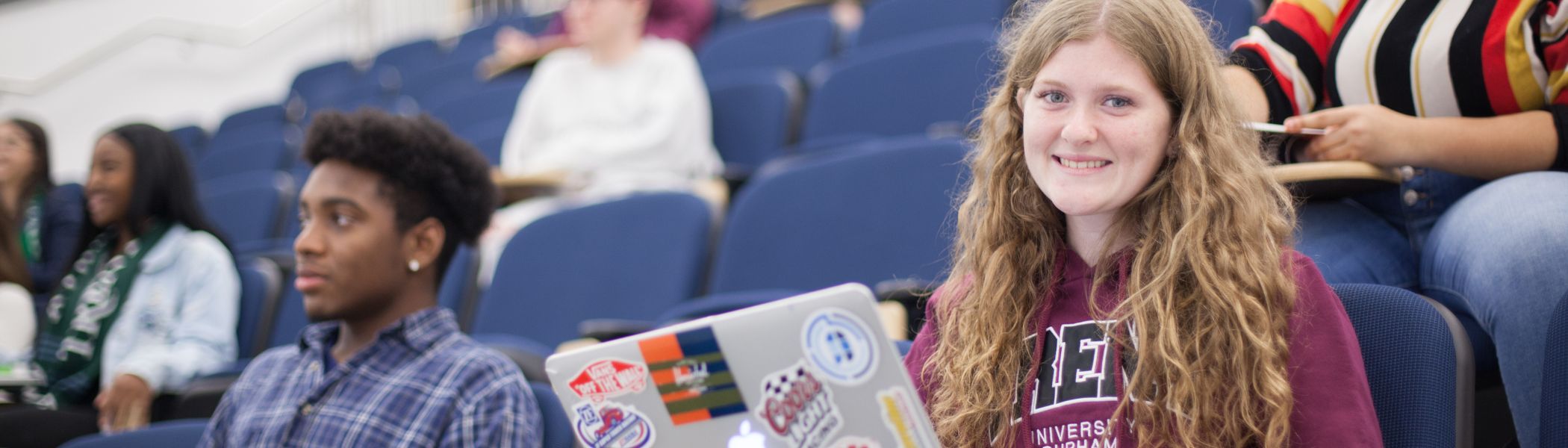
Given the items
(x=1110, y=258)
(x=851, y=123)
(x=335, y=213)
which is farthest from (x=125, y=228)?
(x=1110, y=258)

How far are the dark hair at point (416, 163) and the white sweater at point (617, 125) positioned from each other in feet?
3.01

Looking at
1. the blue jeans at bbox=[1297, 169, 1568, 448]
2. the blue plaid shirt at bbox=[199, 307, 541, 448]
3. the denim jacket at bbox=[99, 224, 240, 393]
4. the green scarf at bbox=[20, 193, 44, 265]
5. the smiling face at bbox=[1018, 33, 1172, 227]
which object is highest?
the smiling face at bbox=[1018, 33, 1172, 227]

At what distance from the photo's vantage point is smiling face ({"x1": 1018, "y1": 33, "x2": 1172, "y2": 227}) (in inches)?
44.7

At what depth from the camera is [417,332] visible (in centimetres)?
175

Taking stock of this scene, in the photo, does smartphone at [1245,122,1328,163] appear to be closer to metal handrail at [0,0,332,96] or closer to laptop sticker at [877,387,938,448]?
laptop sticker at [877,387,938,448]

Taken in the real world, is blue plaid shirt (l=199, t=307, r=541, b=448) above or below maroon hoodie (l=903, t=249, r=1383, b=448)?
below

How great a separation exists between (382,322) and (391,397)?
179 millimetres

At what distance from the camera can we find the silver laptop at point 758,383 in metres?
0.93

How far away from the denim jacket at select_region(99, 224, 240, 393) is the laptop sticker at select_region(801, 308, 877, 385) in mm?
1758

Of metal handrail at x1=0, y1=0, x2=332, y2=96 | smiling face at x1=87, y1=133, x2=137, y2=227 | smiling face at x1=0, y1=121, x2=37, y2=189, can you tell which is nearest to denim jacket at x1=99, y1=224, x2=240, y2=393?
smiling face at x1=87, y1=133, x2=137, y2=227

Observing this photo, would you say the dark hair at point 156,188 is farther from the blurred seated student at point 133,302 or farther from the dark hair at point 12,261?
the dark hair at point 12,261

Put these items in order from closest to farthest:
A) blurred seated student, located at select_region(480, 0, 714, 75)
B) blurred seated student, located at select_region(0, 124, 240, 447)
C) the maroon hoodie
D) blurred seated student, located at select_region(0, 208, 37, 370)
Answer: the maroon hoodie, blurred seated student, located at select_region(0, 124, 240, 447), blurred seated student, located at select_region(0, 208, 37, 370), blurred seated student, located at select_region(480, 0, 714, 75)

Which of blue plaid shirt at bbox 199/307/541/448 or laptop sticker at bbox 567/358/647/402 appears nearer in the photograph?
laptop sticker at bbox 567/358/647/402

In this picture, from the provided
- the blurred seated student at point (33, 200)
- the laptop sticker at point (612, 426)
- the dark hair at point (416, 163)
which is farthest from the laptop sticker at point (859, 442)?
the blurred seated student at point (33, 200)
